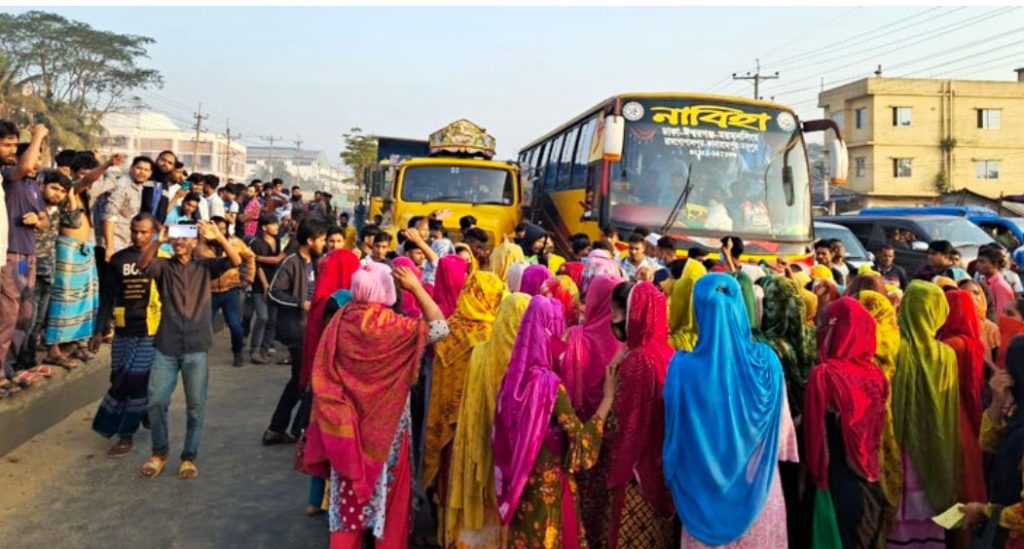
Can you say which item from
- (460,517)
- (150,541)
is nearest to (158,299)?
(150,541)

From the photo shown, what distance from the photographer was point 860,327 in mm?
3525

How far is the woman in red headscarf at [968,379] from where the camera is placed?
3980 millimetres

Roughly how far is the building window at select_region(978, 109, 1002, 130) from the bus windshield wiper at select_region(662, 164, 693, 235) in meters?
36.6

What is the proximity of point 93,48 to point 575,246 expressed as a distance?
47.4 metres

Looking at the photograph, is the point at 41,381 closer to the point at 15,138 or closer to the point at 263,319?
the point at 15,138

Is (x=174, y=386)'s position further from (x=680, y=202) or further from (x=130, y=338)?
(x=680, y=202)

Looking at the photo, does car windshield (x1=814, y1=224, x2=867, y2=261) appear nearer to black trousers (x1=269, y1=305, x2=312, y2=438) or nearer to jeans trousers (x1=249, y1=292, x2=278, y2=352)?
jeans trousers (x1=249, y1=292, x2=278, y2=352)

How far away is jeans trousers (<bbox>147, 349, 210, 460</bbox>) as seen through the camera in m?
5.15

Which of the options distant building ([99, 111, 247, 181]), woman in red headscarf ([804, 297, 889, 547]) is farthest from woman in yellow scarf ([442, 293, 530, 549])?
distant building ([99, 111, 247, 181])

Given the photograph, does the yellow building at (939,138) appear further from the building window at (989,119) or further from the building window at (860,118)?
the building window at (860,118)

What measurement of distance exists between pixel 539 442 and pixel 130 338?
12.2ft

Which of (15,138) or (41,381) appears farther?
(41,381)

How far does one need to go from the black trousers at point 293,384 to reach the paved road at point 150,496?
0.66 ft

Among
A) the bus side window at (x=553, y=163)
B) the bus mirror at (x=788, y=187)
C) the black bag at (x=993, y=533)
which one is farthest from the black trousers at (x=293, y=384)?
the bus side window at (x=553, y=163)
